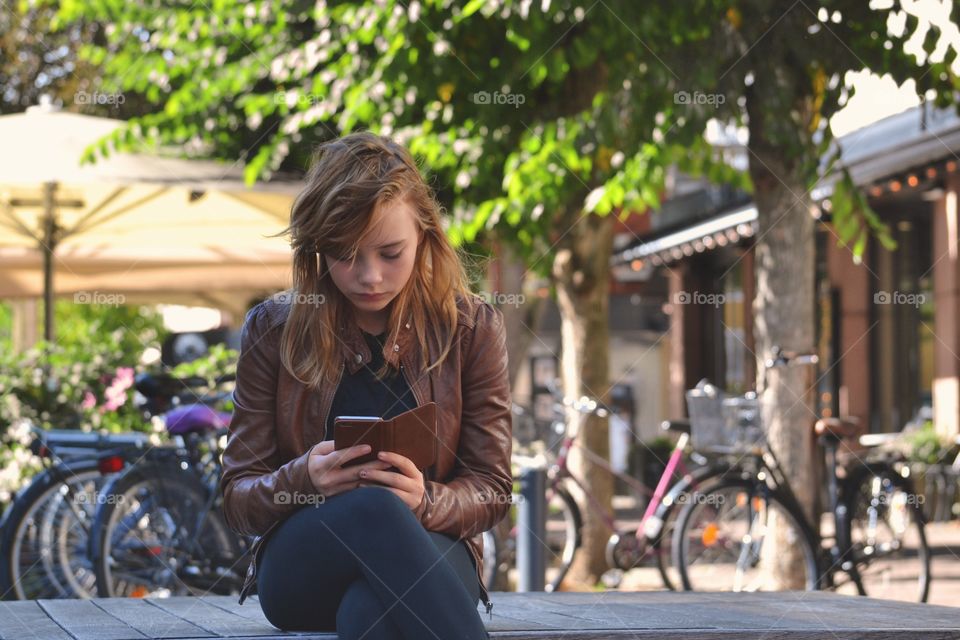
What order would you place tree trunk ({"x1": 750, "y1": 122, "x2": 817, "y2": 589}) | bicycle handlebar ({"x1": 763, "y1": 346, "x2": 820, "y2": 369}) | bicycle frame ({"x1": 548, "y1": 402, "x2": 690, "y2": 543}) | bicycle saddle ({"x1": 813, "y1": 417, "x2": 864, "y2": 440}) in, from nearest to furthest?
1. bicycle handlebar ({"x1": 763, "y1": 346, "x2": 820, "y2": 369})
2. tree trunk ({"x1": 750, "y1": 122, "x2": 817, "y2": 589})
3. bicycle saddle ({"x1": 813, "y1": 417, "x2": 864, "y2": 440})
4. bicycle frame ({"x1": 548, "y1": 402, "x2": 690, "y2": 543})

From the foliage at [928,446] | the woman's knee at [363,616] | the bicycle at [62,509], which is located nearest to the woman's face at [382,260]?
the woman's knee at [363,616]

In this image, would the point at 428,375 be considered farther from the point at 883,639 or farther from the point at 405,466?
the point at 883,639

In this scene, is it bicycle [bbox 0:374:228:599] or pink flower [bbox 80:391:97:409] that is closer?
bicycle [bbox 0:374:228:599]

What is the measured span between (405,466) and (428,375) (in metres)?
0.31

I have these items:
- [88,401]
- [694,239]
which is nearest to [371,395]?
[88,401]

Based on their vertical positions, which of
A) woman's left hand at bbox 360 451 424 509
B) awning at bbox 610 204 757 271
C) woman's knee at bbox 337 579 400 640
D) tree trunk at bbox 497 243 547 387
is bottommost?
woman's knee at bbox 337 579 400 640

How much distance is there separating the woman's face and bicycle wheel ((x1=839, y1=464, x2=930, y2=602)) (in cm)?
486

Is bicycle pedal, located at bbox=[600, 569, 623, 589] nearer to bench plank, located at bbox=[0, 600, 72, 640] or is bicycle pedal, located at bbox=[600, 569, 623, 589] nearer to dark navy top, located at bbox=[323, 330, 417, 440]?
bench plank, located at bbox=[0, 600, 72, 640]

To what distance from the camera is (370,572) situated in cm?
278

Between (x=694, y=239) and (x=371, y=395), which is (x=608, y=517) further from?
(x=694, y=239)

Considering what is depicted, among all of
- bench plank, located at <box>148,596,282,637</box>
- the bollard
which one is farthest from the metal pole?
bench plank, located at <box>148,596,282,637</box>

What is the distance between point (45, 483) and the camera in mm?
6168

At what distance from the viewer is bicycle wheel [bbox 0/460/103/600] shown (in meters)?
6.11

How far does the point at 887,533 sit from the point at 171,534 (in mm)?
3670
